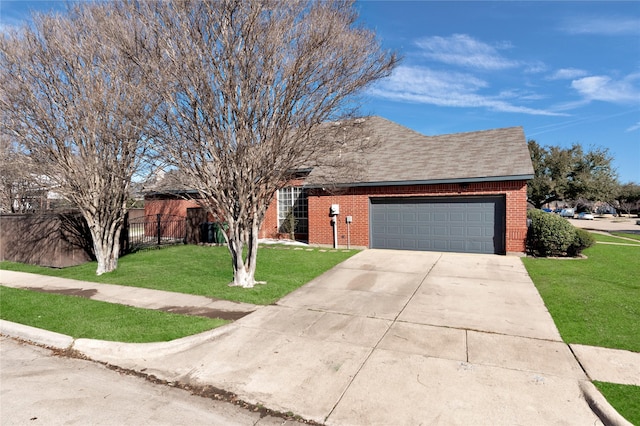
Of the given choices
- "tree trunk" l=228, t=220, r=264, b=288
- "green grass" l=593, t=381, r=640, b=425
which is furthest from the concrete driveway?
"tree trunk" l=228, t=220, r=264, b=288

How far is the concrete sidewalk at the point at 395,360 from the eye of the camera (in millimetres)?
3531

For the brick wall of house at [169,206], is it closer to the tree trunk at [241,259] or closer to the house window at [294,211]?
the house window at [294,211]

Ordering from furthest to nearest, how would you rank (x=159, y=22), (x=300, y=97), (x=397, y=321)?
1. (x=300, y=97)
2. (x=159, y=22)
3. (x=397, y=321)

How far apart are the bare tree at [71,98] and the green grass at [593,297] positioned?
9899mm

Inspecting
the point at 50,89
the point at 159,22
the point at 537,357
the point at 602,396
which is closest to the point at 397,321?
the point at 537,357

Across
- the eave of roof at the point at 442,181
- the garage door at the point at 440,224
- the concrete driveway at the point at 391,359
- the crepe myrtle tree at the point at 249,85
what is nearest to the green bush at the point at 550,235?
the garage door at the point at 440,224

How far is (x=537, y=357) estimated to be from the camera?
14.9 feet

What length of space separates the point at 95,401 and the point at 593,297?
28.3 feet

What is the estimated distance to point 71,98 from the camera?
931 cm

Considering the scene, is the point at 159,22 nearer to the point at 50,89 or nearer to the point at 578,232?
the point at 50,89

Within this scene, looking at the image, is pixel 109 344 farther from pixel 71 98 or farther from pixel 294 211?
pixel 294 211

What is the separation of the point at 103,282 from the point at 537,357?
9.60 meters

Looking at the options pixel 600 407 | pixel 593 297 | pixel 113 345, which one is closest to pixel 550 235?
→ pixel 593 297

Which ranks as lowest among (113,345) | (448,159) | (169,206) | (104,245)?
(113,345)
